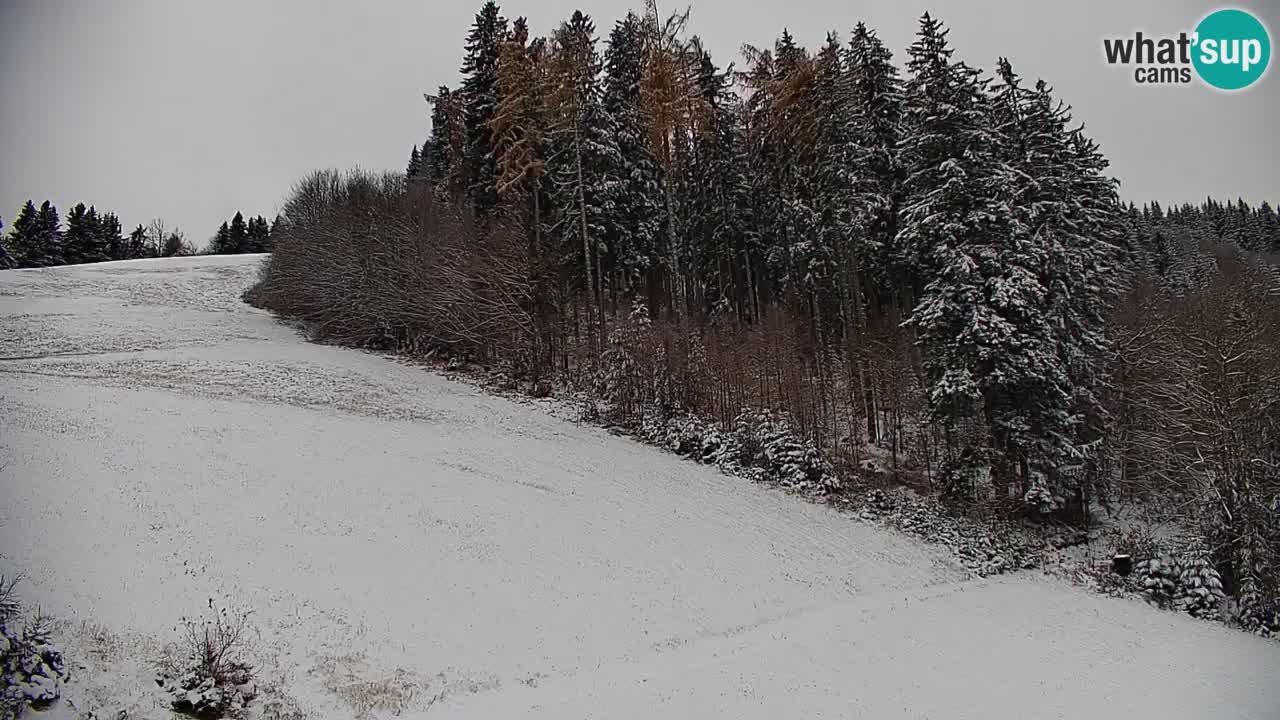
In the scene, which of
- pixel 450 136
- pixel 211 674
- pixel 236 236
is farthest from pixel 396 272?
pixel 236 236

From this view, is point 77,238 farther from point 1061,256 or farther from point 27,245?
point 1061,256

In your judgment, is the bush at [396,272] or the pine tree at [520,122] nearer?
the pine tree at [520,122]

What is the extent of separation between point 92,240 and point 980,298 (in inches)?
3215

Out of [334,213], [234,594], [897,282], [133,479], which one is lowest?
[234,594]

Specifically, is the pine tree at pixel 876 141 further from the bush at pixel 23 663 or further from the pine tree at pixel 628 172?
the bush at pixel 23 663

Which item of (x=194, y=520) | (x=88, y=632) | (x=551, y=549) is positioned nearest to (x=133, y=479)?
(x=194, y=520)

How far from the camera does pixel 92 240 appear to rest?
67625 mm

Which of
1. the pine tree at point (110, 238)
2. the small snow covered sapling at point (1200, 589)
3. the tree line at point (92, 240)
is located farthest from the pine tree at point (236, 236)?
the small snow covered sapling at point (1200, 589)

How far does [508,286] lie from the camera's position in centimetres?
3062

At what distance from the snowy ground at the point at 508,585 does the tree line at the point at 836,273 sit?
4.76 meters

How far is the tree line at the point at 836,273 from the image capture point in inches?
782

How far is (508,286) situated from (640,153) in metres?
9.32

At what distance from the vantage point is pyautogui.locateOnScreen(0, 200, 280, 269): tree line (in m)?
58.2

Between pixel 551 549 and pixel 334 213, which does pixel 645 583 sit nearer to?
pixel 551 549
